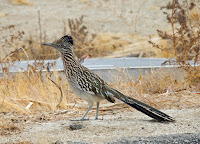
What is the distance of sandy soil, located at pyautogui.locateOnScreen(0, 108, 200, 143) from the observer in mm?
4824

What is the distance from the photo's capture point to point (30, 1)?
86.2 ft

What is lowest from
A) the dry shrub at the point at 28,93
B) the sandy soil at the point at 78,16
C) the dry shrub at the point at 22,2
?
the dry shrub at the point at 28,93

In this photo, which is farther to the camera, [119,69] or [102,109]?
[119,69]

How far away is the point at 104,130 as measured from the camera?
5.09m

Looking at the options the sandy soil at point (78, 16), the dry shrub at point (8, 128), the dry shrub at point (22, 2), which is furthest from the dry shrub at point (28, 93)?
the dry shrub at point (22, 2)

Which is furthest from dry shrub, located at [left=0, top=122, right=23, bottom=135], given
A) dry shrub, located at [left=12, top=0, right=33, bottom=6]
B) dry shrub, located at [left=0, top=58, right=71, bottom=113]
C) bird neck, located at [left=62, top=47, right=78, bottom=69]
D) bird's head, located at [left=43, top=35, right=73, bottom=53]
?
dry shrub, located at [left=12, top=0, right=33, bottom=6]

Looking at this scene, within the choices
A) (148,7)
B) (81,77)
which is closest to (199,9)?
(81,77)

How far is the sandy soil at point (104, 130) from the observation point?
15.8 feet

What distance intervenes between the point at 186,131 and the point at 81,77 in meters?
1.56

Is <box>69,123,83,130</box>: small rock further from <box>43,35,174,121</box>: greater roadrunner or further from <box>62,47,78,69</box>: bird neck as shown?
<box>62,47,78,69</box>: bird neck

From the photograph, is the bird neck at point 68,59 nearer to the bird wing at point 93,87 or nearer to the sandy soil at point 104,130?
the bird wing at point 93,87

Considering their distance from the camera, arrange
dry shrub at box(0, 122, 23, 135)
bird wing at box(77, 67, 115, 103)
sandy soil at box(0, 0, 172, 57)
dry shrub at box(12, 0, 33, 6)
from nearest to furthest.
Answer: dry shrub at box(0, 122, 23, 135) → bird wing at box(77, 67, 115, 103) → sandy soil at box(0, 0, 172, 57) → dry shrub at box(12, 0, 33, 6)

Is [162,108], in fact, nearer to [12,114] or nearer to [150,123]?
[150,123]

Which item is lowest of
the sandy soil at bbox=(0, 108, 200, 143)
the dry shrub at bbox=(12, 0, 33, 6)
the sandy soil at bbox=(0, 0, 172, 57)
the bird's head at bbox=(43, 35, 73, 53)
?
the sandy soil at bbox=(0, 108, 200, 143)
